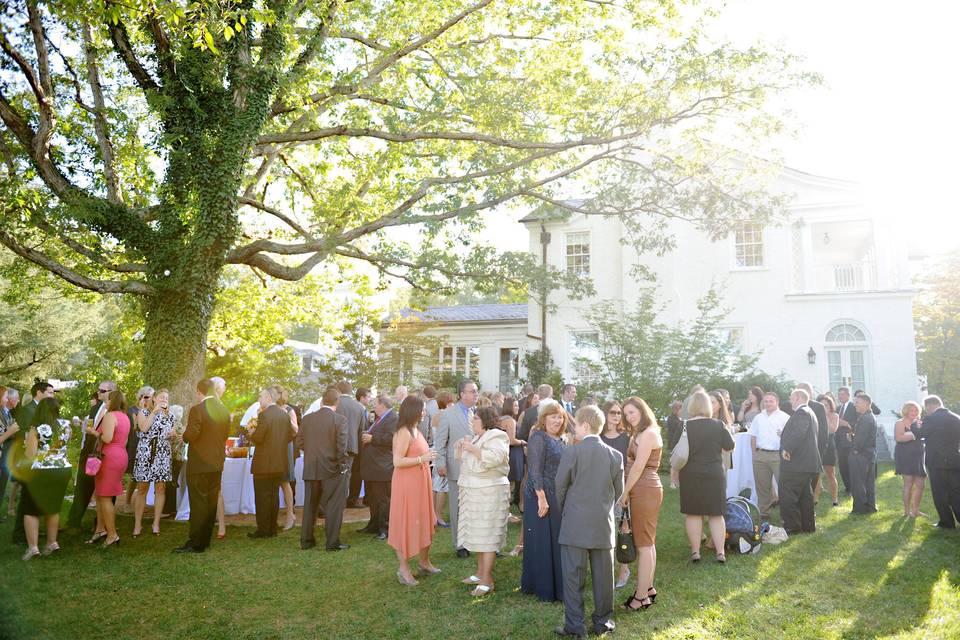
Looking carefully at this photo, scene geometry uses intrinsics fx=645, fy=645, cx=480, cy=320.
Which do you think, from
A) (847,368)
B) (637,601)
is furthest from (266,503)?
(847,368)

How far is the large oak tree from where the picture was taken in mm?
11445

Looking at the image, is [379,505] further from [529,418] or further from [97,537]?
[97,537]

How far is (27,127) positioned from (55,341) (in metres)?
21.1

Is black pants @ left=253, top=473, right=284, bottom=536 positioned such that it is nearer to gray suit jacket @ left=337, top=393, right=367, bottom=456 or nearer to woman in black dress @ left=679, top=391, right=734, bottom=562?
gray suit jacket @ left=337, top=393, right=367, bottom=456

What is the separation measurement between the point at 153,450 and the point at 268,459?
5.04 feet

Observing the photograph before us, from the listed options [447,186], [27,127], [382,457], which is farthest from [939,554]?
[27,127]

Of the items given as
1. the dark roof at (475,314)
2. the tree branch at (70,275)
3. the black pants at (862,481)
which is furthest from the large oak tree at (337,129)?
the dark roof at (475,314)

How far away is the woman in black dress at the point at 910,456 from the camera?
988 cm

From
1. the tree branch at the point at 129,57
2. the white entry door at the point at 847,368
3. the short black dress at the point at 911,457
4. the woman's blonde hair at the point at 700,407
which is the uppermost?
the tree branch at the point at 129,57

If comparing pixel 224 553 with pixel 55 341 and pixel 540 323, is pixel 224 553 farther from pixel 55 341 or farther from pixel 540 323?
pixel 55 341

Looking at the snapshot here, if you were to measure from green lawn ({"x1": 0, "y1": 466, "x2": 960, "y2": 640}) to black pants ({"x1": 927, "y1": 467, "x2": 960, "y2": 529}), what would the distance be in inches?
20.6

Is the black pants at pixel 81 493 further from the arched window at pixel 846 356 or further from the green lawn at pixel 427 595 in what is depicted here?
the arched window at pixel 846 356

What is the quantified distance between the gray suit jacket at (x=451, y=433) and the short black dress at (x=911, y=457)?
21.9 feet

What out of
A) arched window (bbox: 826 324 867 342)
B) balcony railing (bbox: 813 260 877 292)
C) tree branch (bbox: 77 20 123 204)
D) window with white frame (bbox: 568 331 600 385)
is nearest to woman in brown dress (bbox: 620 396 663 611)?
tree branch (bbox: 77 20 123 204)
